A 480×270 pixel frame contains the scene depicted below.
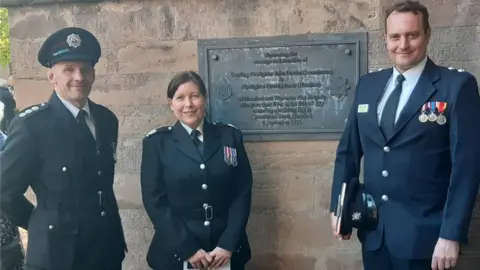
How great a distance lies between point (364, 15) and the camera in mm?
3963

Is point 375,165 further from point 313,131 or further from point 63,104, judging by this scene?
point 63,104

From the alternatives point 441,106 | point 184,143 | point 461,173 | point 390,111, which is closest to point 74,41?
point 184,143

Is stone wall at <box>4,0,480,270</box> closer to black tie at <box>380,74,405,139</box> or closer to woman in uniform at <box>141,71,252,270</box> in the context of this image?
woman in uniform at <box>141,71,252,270</box>

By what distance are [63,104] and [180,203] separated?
0.91 metres

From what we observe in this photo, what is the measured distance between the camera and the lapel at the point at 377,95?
9.73ft

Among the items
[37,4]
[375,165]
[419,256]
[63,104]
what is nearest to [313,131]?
[375,165]

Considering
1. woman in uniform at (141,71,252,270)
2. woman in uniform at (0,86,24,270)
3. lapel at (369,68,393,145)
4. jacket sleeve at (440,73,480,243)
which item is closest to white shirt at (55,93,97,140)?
woman in uniform at (141,71,252,270)

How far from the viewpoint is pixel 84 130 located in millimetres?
3178

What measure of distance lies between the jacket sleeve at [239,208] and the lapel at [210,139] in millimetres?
158

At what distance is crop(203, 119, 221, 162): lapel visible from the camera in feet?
11.4

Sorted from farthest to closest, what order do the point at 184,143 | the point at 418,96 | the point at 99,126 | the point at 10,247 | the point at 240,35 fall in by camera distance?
1. the point at 240,35
2. the point at 10,247
3. the point at 184,143
4. the point at 99,126
5. the point at 418,96

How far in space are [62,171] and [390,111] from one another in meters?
1.78

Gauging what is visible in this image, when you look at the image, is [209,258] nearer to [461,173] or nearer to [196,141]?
[196,141]

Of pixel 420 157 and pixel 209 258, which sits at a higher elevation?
pixel 420 157
